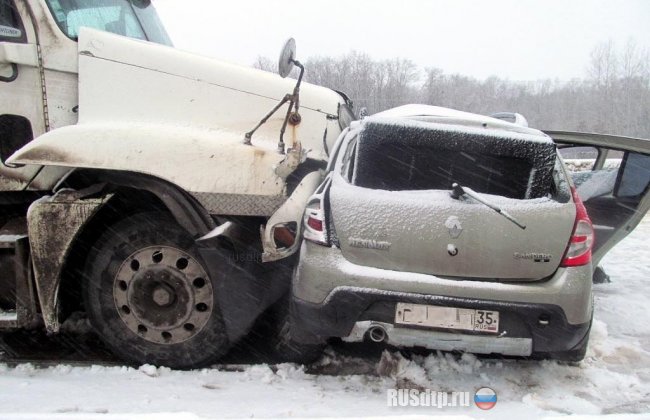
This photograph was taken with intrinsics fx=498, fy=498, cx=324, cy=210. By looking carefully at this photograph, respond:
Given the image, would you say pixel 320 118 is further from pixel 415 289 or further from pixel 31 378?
pixel 31 378

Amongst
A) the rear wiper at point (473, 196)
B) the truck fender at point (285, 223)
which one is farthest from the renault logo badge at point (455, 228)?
the truck fender at point (285, 223)

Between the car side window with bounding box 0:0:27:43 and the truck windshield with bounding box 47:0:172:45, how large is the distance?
230 millimetres

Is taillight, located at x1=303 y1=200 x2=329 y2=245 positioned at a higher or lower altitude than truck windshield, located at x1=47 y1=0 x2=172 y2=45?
lower

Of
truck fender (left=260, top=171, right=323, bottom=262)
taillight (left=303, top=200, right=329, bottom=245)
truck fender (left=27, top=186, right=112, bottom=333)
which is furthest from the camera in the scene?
truck fender (left=27, top=186, right=112, bottom=333)

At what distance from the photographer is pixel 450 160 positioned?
308cm

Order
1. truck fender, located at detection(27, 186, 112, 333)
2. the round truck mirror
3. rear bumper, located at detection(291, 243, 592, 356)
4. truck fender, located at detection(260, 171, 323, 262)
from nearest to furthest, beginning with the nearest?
rear bumper, located at detection(291, 243, 592, 356) → truck fender, located at detection(260, 171, 323, 262) → truck fender, located at detection(27, 186, 112, 333) → the round truck mirror

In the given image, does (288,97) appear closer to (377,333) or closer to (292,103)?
(292,103)

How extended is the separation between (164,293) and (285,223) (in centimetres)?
93

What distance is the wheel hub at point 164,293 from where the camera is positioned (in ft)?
10.7

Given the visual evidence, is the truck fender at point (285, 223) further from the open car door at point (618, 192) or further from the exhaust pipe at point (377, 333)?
the open car door at point (618, 192)

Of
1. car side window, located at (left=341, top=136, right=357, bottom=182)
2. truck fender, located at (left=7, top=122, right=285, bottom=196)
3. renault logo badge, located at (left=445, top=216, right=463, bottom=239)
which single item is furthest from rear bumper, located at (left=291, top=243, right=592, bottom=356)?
truck fender, located at (left=7, top=122, right=285, bottom=196)

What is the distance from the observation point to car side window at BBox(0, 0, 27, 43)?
11.2ft

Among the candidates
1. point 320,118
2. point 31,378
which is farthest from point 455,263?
point 31,378

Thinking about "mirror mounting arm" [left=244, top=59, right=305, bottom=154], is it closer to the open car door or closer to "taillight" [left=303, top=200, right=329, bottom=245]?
"taillight" [left=303, top=200, right=329, bottom=245]
